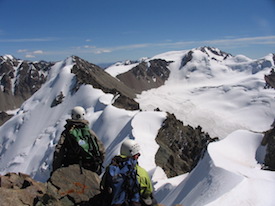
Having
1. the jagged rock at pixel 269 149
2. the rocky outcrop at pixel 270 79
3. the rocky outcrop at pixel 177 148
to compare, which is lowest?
the rocky outcrop at pixel 270 79

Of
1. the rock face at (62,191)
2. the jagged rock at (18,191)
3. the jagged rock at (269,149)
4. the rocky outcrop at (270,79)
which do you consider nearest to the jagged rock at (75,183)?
the rock face at (62,191)

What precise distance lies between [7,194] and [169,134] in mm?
37335

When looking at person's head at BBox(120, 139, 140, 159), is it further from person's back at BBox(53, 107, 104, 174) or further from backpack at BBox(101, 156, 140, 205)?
person's back at BBox(53, 107, 104, 174)

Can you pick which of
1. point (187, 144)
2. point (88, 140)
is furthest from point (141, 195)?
point (187, 144)

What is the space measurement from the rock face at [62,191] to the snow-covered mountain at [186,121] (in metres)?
4.96

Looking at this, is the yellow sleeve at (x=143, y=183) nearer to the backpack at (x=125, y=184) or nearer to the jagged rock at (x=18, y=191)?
the backpack at (x=125, y=184)

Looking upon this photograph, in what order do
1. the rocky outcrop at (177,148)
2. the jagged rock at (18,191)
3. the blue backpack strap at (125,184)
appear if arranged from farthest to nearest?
the rocky outcrop at (177,148) < the jagged rock at (18,191) < the blue backpack strap at (125,184)

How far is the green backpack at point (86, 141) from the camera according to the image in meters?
9.55

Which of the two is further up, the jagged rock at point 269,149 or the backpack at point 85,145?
the backpack at point 85,145

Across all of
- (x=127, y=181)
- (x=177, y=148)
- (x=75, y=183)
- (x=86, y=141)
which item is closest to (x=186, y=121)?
(x=177, y=148)

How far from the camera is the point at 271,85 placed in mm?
156625

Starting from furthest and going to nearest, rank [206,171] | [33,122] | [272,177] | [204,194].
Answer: [33,122]
[206,171]
[272,177]
[204,194]

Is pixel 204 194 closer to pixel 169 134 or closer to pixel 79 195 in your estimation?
pixel 79 195

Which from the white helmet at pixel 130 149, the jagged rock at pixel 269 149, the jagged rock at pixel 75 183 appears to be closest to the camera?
the white helmet at pixel 130 149
